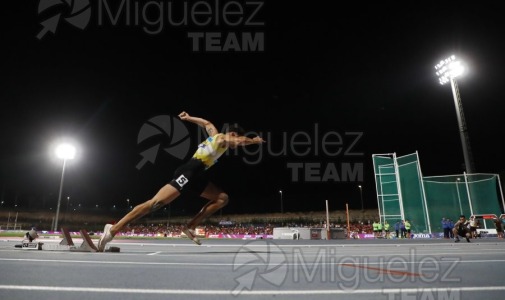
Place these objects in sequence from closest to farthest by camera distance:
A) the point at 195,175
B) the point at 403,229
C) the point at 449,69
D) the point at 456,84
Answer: the point at 195,175 < the point at 403,229 < the point at 456,84 < the point at 449,69

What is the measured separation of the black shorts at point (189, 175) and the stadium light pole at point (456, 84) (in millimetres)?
24065

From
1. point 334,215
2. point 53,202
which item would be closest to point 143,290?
point 334,215

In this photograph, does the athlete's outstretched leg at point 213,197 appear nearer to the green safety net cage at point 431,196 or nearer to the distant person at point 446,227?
the distant person at point 446,227

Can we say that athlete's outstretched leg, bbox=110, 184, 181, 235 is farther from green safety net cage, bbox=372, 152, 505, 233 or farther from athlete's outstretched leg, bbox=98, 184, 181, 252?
green safety net cage, bbox=372, 152, 505, 233

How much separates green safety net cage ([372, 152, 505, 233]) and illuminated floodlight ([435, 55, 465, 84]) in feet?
30.1

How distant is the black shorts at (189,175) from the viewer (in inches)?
197

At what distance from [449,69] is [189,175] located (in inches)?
1144

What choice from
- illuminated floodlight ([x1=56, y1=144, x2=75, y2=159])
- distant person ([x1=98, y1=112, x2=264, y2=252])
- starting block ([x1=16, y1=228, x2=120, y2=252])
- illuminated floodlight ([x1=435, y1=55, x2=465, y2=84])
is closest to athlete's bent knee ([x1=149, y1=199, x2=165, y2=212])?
distant person ([x1=98, y1=112, x2=264, y2=252])

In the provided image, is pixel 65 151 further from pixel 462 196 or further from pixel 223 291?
pixel 462 196

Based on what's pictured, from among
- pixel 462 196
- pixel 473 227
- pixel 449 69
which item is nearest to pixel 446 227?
pixel 473 227

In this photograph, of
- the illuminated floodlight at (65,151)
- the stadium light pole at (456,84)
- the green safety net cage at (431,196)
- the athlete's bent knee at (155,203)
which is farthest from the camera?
the illuminated floodlight at (65,151)

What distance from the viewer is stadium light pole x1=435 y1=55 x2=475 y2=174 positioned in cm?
2267

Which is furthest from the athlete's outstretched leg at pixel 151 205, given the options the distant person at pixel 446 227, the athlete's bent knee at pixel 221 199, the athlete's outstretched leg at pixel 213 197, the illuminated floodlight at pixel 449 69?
the illuminated floodlight at pixel 449 69

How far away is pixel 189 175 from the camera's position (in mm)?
5047
